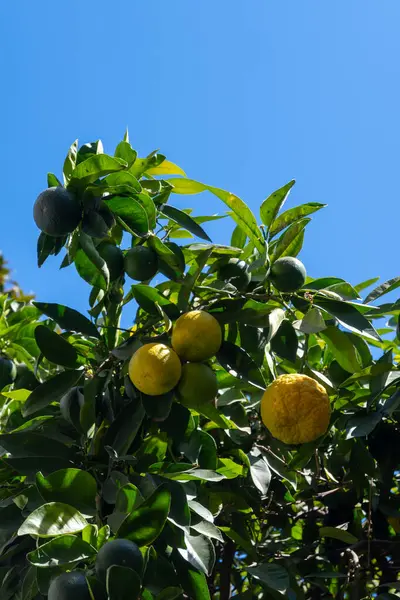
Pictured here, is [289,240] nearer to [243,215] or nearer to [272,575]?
[243,215]

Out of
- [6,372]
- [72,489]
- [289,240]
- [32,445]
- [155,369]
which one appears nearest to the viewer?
[72,489]

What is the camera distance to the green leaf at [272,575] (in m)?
1.59

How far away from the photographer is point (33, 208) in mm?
1623

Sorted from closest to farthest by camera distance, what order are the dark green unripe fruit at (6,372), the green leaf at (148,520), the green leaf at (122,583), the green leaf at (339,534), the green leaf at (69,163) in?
1. the green leaf at (122,583)
2. the green leaf at (148,520)
3. the green leaf at (69,163)
4. the green leaf at (339,534)
5. the dark green unripe fruit at (6,372)

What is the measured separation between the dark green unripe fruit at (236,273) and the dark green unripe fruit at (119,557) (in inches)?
30.1

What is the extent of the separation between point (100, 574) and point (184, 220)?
0.90m

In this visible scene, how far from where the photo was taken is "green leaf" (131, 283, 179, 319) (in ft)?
5.54

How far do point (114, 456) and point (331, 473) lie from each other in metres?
0.93

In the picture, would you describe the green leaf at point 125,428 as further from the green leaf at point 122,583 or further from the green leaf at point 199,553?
the green leaf at point 122,583

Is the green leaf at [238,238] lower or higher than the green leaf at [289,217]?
higher

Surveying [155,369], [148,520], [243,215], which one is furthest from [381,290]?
[148,520]

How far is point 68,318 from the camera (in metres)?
1.80

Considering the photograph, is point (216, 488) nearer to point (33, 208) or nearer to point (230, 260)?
point (230, 260)

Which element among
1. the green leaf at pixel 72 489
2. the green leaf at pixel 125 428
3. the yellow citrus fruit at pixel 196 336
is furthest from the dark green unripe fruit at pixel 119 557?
the yellow citrus fruit at pixel 196 336
